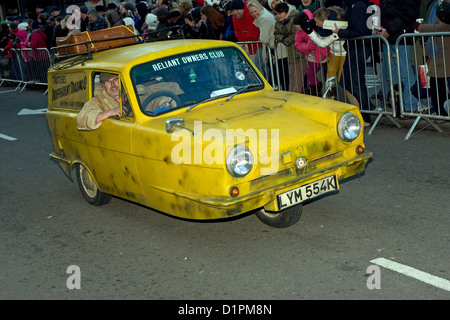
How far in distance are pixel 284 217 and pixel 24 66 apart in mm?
16140

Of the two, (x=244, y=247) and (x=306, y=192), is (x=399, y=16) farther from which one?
(x=244, y=247)

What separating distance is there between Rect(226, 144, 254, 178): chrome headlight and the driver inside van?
178cm

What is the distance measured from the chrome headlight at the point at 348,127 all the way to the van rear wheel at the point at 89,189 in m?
2.84

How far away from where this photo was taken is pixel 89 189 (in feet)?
25.9

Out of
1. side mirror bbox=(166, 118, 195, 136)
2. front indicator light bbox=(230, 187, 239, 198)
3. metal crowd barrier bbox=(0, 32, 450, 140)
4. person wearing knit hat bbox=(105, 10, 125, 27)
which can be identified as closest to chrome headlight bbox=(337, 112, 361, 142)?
front indicator light bbox=(230, 187, 239, 198)

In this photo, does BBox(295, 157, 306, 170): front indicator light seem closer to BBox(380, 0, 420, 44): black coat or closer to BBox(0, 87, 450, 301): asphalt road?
BBox(0, 87, 450, 301): asphalt road

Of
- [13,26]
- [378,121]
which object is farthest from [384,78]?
[13,26]

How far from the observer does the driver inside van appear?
696 centimetres

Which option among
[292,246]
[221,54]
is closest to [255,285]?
[292,246]

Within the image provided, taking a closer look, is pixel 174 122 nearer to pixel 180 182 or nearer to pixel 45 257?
pixel 180 182

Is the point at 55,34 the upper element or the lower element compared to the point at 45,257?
upper

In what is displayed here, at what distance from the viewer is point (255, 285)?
5.21 metres

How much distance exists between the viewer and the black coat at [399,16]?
10227mm
